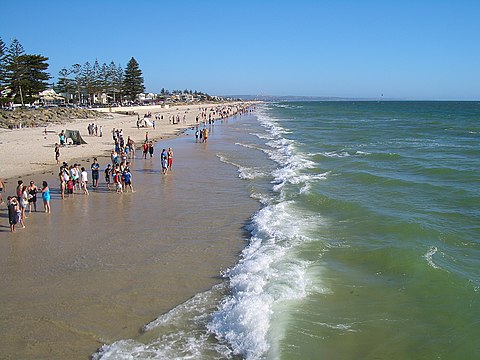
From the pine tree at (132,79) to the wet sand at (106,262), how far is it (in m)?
83.4

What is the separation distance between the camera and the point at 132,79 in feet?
317

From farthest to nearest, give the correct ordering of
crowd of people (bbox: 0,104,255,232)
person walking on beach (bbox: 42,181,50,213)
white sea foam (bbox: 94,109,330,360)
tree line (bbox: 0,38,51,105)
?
1. tree line (bbox: 0,38,51,105)
2. person walking on beach (bbox: 42,181,50,213)
3. crowd of people (bbox: 0,104,255,232)
4. white sea foam (bbox: 94,109,330,360)

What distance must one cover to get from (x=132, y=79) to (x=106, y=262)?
302 ft

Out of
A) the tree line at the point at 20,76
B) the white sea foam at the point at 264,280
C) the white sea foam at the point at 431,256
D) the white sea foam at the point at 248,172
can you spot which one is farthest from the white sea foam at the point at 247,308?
the tree line at the point at 20,76

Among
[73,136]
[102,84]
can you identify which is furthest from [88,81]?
[73,136]

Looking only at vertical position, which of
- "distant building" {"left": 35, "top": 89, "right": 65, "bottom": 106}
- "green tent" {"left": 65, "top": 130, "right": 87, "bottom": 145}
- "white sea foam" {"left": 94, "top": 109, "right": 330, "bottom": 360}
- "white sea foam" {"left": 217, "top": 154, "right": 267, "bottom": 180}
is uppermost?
"distant building" {"left": 35, "top": 89, "right": 65, "bottom": 106}

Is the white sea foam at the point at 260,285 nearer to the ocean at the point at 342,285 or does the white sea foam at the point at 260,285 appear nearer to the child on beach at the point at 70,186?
the ocean at the point at 342,285

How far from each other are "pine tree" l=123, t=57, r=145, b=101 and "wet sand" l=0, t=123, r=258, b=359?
8337 cm

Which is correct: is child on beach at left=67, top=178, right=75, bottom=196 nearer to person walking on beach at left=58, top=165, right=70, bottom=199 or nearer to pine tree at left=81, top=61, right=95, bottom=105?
person walking on beach at left=58, top=165, right=70, bottom=199

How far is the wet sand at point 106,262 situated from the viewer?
23.2 ft

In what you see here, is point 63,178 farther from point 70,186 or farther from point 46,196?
point 46,196

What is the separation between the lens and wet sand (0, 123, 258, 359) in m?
7.07

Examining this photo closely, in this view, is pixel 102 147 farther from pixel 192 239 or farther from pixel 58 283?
pixel 58 283

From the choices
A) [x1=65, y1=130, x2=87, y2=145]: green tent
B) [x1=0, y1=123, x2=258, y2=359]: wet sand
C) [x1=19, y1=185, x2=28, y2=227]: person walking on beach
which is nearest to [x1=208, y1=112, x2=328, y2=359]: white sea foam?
[x1=0, y1=123, x2=258, y2=359]: wet sand
